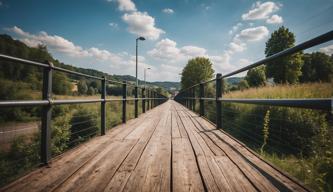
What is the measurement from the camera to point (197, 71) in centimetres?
3612

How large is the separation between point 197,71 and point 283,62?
1415 cm

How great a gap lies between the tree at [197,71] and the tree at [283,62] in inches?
410

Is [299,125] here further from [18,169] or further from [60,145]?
[18,169]

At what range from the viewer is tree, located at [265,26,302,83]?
27.0m

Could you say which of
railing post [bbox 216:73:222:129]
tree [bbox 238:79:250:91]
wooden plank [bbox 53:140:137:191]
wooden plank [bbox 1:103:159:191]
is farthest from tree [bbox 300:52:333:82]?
wooden plank [bbox 1:103:159:191]

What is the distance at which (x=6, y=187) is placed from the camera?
47.3 inches

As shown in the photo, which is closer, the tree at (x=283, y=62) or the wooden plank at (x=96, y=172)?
the wooden plank at (x=96, y=172)

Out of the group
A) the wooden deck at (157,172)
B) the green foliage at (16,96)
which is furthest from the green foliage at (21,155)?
the wooden deck at (157,172)

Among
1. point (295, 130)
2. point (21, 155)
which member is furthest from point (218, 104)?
point (21, 155)

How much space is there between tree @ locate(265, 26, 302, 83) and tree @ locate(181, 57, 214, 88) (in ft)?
34.2

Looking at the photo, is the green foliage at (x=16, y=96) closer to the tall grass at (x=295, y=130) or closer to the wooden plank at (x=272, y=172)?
the tall grass at (x=295, y=130)

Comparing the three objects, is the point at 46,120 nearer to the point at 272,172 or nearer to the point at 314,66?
the point at 272,172

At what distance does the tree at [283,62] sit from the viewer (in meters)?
27.0

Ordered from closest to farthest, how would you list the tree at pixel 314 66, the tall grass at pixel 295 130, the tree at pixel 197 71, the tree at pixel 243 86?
1. the tall grass at pixel 295 130
2. the tree at pixel 243 86
3. the tree at pixel 314 66
4. the tree at pixel 197 71
